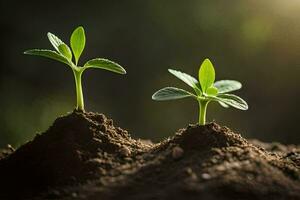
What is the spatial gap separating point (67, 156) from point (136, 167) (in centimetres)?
14

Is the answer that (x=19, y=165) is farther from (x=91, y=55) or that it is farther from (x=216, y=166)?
(x=91, y=55)

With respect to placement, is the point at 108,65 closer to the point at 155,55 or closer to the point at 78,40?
the point at 78,40

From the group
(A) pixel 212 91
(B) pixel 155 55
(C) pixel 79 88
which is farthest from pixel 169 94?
(B) pixel 155 55

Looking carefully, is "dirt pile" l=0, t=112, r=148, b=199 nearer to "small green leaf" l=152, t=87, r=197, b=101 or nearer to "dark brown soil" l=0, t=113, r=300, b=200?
"dark brown soil" l=0, t=113, r=300, b=200

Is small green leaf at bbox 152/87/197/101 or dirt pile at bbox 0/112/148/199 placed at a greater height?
small green leaf at bbox 152/87/197/101

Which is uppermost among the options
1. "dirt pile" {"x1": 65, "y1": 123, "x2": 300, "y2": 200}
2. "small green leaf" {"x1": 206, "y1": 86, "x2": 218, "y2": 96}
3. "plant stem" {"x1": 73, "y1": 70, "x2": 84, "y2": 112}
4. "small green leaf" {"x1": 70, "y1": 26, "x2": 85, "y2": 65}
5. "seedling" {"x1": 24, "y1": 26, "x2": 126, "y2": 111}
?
"small green leaf" {"x1": 70, "y1": 26, "x2": 85, "y2": 65}

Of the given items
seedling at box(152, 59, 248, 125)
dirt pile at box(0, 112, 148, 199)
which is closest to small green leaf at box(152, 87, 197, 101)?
seedling at box(152, 59, 248, 125)

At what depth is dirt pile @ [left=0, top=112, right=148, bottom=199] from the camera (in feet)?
2.95

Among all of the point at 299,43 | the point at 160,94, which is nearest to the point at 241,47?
the point at 299,43

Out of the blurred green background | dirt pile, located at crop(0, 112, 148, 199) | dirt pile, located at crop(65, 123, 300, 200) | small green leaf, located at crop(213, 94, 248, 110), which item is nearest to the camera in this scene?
dirt pile, located at crop(65, 123, 300, 200)

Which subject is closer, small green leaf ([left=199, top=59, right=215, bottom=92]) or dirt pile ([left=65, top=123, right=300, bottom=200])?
dirt pile ([left=65, top=123, right=300, bottom=200])

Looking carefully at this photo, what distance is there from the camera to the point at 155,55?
300 centimetres

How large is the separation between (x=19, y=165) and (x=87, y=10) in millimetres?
2184

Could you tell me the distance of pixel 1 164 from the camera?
0.99 m
